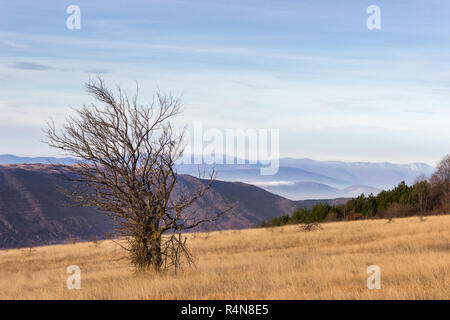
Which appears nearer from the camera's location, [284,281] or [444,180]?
[284,281]

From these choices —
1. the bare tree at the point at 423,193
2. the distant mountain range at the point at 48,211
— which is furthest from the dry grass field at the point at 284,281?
the distant mountain range at the point at 48,211

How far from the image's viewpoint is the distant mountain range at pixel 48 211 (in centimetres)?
9594

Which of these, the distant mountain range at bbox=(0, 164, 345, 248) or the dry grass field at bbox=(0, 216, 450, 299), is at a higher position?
the dry grass field at bbox=(0, 216, 450, 299)

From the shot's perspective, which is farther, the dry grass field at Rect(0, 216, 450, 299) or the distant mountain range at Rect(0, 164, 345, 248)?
the distant mountain range at Rect(0, 164, 345, 248)

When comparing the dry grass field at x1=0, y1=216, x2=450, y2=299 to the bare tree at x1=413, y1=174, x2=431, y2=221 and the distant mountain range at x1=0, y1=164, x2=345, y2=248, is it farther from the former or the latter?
the distant mountain range at x1=0, y1=164, x2=345, y2=248

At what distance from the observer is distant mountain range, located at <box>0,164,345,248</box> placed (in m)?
Result: 95.9

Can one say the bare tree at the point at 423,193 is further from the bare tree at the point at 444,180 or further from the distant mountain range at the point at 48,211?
the distant mountain range at the point at 48,211

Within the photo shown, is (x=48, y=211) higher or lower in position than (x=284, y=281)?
lower

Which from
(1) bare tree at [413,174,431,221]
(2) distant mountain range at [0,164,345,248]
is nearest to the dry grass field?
(1) bare tree at [413,174,431,221]

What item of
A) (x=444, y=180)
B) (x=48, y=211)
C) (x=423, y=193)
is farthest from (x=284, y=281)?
(x=48, y=211)

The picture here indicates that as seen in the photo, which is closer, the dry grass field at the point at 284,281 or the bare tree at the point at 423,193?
the dry grass field at the point at 284,281

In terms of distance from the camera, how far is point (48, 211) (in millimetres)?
105750

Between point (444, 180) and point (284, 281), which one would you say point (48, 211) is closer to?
point (444, 180)

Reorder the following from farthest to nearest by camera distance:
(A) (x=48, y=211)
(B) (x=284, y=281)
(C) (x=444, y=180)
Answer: (A) (x=48, y=211) → (C) (x=444, y=180) → (B) (x=284, y=281)
